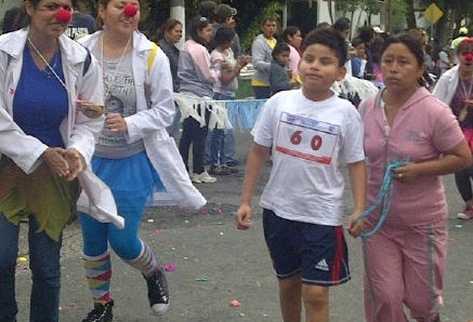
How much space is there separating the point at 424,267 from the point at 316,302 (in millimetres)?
516

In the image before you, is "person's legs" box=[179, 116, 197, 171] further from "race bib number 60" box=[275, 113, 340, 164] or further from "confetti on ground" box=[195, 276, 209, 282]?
"race bib number 60" box=[275, 113, 340, 164]

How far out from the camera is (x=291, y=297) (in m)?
4.27

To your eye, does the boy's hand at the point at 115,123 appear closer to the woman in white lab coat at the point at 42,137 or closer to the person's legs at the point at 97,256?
the woman in white lab coat at the point at 42,137

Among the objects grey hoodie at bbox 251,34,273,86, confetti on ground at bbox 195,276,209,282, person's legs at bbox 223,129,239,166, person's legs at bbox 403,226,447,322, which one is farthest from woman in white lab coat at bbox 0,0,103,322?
grey hoodie at bbox 251,34,273,86

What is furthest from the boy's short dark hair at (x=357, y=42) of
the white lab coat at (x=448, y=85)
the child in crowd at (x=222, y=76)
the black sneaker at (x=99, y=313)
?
the black sneaker at (x=99, y=313)

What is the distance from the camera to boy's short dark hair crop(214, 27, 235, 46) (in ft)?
32.4

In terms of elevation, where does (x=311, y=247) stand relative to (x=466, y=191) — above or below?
above

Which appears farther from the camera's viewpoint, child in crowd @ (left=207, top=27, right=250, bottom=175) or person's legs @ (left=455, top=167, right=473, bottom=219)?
child in crowd @ (left=207, top=27, right=250, bottom=175)

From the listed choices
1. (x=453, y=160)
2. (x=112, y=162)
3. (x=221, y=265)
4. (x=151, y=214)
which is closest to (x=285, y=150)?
(x=453, y=160)

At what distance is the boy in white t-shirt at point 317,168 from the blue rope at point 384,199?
7cm

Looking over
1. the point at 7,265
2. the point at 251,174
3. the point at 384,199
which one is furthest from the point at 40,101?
the point at 384,199

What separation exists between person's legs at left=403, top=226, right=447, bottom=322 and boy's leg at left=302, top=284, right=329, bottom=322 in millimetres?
388

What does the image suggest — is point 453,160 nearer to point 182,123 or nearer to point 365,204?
point 365,204

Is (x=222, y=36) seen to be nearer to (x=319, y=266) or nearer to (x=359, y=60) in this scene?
(x=359, y=60)
